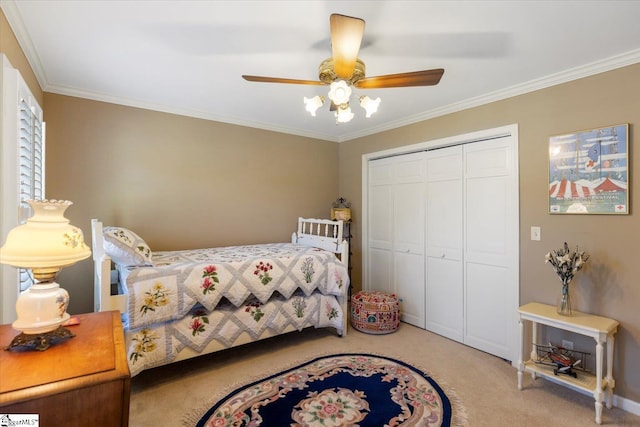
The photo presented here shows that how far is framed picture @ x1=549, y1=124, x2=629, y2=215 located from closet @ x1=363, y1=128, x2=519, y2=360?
1.07ft

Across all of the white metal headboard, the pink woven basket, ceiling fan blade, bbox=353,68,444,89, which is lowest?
the pink woven basket

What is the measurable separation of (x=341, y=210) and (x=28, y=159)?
124 inches

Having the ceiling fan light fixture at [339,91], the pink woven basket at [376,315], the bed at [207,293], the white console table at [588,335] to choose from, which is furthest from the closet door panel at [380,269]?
the ceiling fan light fixture at [339,91]

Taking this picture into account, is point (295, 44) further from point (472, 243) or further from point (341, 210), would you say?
point (341, 210)

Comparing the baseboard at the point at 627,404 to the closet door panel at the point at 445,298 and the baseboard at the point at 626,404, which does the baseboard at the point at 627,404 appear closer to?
the baseboard at the point at 626,404

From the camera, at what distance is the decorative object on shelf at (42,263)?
1149 mm

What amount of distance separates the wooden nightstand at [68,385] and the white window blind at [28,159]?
107 centimetres

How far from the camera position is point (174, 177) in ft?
11.3

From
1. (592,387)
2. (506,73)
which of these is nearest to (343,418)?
(592,387)

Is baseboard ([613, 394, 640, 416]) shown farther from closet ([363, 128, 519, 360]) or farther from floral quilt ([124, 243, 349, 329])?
floral quilt ([124, 243, 349, 329])

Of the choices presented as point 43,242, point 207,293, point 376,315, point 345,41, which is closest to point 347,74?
point 345,41

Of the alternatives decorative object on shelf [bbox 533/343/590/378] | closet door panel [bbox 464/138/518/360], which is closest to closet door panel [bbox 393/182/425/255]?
closet door panel [bbox 464/138/518/360]

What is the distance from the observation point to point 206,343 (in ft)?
8.46

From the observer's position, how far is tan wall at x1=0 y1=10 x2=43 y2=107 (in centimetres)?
173
